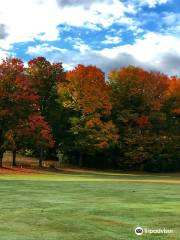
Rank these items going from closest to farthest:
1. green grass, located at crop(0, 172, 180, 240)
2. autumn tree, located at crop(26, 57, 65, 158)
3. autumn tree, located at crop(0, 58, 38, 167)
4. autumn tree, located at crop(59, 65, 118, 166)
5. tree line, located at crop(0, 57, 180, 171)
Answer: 1. green grass, located at crop(0, 172, 180, 240)
2. autumn tree, located at crop(0, 58, 38, 167)
3. autumn tree, located at crop(59, 65, 118, 166)
4. tree line, located at crop(0, 57, 180, 171)
5. autumn tree, located at crop(26, 57, 65, 158)

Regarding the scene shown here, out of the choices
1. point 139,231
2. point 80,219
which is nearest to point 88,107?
point 80,219

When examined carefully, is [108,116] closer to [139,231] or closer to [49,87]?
[49,87]

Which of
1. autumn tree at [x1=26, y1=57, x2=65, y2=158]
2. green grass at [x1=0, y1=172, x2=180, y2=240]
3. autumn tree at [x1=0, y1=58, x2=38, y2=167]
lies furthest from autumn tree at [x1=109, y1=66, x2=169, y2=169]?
green grass at [x1=0, y1=172, x2=180, y2=240]

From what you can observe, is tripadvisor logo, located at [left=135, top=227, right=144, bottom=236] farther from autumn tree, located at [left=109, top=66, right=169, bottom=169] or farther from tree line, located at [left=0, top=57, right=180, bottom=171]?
autumn tree, located at [left=109, top=66, right=169, bottom=169]

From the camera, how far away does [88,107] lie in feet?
237

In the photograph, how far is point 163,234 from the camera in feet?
37.6

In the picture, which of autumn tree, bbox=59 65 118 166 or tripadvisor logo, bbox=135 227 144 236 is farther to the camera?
autumn tree, bbox=59 65 118 166

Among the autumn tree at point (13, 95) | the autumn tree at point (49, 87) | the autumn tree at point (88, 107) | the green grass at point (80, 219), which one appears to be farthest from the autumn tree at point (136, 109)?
the green grass at point (80, 219)

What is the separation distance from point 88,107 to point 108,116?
4.49 meters

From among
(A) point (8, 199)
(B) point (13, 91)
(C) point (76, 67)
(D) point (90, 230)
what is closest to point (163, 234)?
(D) point (90, 230)

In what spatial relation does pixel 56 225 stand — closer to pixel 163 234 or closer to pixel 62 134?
pixel 163 234

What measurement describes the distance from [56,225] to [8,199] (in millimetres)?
6987

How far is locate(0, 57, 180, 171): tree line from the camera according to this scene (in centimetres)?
7244

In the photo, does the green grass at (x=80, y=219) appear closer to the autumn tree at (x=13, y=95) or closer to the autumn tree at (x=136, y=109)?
the autumn tree at (x=13, y=95)
